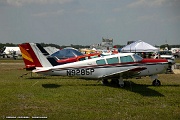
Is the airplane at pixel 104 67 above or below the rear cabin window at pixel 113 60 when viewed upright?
below

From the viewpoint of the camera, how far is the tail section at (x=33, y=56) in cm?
1347

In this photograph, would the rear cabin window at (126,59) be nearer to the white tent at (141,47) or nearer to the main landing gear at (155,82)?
the main landing gear at (155,82)

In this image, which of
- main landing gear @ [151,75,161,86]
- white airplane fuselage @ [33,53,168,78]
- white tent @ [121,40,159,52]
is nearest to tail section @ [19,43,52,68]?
white airplane fuselage @ [33,53,168,78]

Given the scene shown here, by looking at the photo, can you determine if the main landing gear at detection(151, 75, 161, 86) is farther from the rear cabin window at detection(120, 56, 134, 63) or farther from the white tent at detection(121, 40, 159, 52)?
the white tent at detection(121, 40, 159, 52)

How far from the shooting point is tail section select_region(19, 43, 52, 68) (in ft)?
44.2

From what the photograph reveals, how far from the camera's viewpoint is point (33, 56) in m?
13.7

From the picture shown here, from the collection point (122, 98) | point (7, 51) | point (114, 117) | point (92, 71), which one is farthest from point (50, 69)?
point (7, 51)

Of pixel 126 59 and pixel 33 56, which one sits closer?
pixel 126 59

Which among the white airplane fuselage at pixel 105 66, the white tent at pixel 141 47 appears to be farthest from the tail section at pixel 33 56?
the white tent at pixel 141 47

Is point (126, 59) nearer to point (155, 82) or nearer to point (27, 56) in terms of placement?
point (155, 82)

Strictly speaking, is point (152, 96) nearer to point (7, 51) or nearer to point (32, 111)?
point (32, 111)

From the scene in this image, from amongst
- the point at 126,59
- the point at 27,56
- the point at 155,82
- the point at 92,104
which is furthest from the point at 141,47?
the point at 92,104

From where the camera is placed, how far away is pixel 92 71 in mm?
13312

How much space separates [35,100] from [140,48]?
71.6 feet
